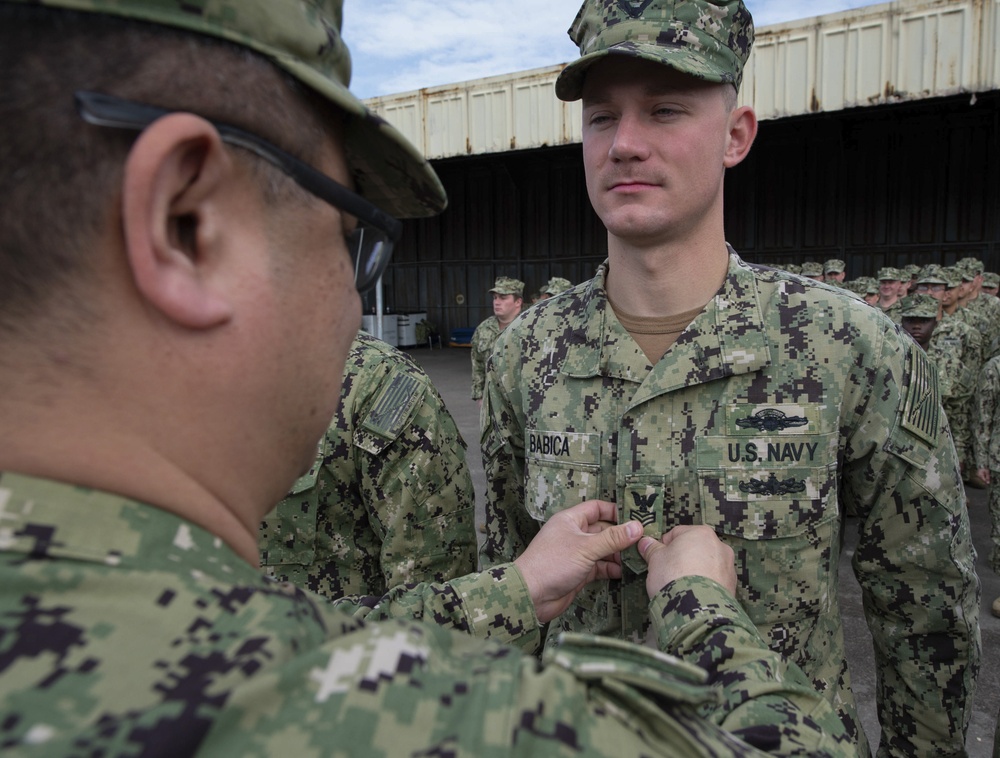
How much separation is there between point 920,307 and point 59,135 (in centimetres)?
911

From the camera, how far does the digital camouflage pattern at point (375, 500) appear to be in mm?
2133

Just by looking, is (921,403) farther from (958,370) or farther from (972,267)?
(972,267)

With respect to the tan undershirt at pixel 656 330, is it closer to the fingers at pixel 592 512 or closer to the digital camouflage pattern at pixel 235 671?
the fingers at pixel 592 512

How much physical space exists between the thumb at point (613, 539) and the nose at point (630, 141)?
0.88 m

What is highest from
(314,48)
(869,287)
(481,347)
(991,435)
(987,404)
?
(869,287)

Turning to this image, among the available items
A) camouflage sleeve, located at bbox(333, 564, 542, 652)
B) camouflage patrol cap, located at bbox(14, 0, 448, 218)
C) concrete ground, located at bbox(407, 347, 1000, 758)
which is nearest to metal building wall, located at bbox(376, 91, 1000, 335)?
concrete ground, located at bbox(407, 347, 1000, 758)

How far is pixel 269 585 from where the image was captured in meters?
0.72

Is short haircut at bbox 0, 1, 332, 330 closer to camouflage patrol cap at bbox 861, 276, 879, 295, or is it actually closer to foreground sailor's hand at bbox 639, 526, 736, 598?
foreground sailor's hand at bbox 639, 526, 736, 598

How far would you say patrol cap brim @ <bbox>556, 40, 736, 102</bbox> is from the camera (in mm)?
1632

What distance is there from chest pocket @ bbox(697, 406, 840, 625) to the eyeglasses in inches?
42.2

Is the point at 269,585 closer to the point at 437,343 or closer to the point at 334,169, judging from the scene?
the point at 334,169

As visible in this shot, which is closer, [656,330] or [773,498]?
[773,498]

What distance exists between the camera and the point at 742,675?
96cm

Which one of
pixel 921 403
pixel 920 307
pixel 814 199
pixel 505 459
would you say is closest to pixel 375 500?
pixel 505 459
